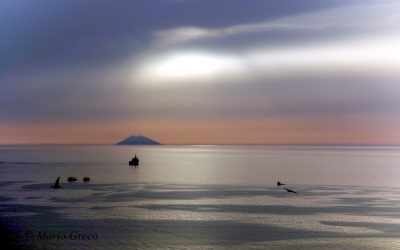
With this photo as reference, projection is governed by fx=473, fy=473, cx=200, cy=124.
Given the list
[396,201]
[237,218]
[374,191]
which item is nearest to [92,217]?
[237,218]

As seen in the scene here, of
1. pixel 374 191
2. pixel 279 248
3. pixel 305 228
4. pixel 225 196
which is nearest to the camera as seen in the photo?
pixel 279 248

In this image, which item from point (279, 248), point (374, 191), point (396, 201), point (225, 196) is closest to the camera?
point (279, 248)

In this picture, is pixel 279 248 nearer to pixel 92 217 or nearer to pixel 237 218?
pixel 237 218

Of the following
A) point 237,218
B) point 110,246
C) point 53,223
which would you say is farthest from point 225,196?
point 110,246

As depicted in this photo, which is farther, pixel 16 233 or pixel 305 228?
pixel 305 228

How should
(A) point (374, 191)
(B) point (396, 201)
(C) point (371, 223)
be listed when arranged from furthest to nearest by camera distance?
(A) point (374, 191), (B) point (396, 201), (C) point (371, 223)

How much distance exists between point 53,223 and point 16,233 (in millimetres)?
6077

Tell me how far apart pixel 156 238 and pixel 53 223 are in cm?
1382

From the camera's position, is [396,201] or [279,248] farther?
[396,201]

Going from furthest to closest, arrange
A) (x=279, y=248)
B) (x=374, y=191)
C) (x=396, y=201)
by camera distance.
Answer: (x=374, y=191) < (x=396, y=201) < (x=279, y=248)

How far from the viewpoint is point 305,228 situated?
51.6 meters

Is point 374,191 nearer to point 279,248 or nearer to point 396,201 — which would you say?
point 396,201

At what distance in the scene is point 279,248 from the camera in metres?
42.4

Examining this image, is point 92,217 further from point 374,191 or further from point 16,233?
point 374,191
